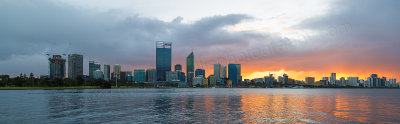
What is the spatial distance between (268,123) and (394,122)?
20.7 metres

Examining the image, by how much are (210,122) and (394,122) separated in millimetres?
29171

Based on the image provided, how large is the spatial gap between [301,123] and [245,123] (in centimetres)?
848

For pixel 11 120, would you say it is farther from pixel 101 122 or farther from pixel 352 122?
pixel 352 122

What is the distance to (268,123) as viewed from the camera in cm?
4219

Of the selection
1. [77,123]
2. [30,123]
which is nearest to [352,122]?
[77,123]

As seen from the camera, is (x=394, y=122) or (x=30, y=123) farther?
(x=394, y=122)

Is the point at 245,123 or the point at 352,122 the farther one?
the point at 352,122

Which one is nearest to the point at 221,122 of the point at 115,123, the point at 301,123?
the point at 301,123

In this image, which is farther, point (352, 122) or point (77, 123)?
point (352, 122)

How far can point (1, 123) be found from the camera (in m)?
41.3

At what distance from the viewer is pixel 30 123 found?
41594mm

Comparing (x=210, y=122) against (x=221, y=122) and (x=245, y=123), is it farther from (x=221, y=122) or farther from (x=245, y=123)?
(x=245, y=123)

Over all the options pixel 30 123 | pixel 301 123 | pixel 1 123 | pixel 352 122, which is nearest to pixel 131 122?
pixel 30 123

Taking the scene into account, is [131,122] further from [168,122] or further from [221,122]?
[221,122]
